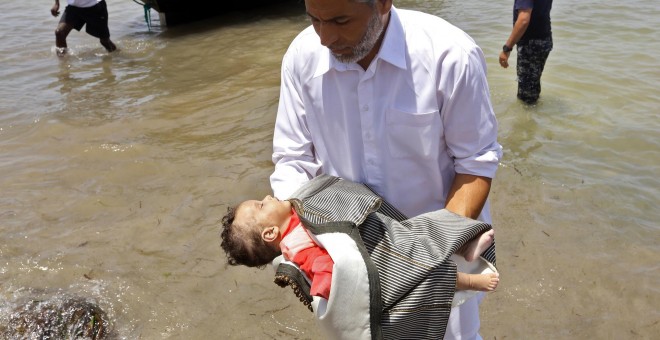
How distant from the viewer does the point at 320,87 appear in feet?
6.46

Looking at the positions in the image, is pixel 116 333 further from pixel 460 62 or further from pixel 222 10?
pixel 222 10

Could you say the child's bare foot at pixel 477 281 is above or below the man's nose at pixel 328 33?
below

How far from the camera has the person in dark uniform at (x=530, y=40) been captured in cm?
571

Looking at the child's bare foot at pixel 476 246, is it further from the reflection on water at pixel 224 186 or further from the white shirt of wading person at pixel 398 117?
the reflection on water at pixel 224 186

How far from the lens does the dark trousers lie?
607cm

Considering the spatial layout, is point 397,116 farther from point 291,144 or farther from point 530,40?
point 530,40

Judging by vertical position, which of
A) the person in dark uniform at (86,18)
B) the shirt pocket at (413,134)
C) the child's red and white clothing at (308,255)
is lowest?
the person in dark uniform at (86,18)

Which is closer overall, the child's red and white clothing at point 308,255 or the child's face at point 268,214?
Result: the child's red and white clothing at point 308,255

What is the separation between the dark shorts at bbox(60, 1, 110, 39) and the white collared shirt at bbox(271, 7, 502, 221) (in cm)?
787

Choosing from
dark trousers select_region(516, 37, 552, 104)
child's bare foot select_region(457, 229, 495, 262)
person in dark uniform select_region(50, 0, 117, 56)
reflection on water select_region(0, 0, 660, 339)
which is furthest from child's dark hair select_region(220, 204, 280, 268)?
person in dark uniform select_region(50, 0, 117, 56)

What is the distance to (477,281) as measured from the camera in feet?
5.98

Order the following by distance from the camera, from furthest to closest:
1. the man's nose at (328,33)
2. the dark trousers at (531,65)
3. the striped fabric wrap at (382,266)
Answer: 1. the dark trousers at (531,65)
2. the man's nose at (328,33)
3. the striped fabric wrap at (382,266)

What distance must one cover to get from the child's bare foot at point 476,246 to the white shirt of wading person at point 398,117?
0.19 metres

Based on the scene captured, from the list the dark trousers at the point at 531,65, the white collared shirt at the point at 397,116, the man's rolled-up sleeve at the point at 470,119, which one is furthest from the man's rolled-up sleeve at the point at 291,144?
the dark trousers at the point at 531,65
